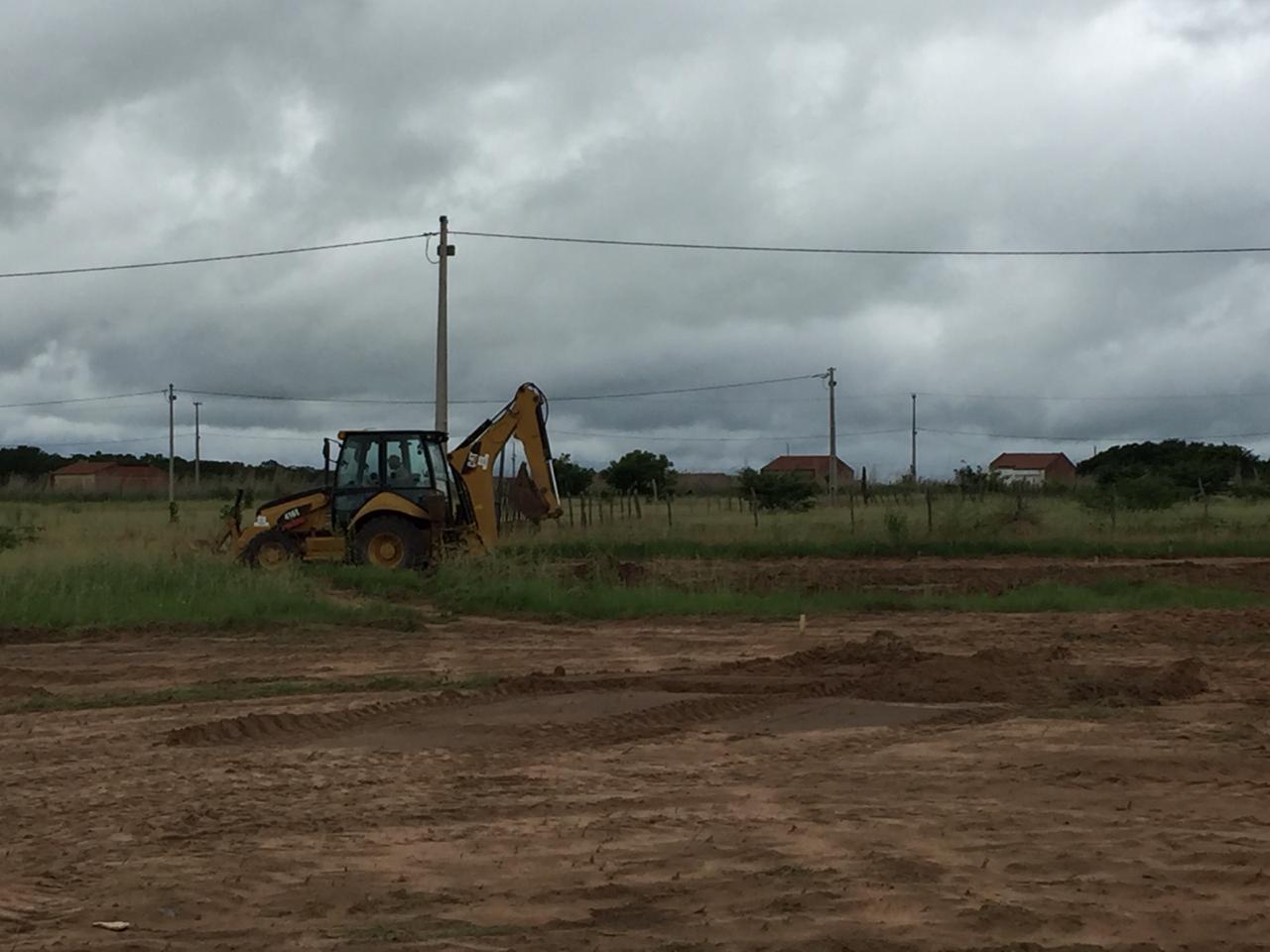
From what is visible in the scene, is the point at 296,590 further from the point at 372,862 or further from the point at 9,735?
the point at 372,862

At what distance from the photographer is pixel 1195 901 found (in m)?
5.99

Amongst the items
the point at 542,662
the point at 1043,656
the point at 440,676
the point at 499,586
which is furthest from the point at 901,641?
the point at 499,586

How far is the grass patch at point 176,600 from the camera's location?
17844 mm

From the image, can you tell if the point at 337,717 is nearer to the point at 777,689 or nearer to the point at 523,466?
the point at 777,689

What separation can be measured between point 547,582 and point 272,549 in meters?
4.73

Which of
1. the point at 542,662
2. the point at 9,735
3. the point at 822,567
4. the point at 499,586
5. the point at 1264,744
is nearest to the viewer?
the point at 1264,744

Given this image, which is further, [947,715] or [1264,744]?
[947,715]

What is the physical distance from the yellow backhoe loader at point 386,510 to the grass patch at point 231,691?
8383 mm

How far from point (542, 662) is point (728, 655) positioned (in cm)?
199

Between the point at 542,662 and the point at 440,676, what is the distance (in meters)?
1.58

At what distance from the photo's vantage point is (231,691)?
12508mm

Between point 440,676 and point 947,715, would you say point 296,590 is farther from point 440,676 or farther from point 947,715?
point 947,715

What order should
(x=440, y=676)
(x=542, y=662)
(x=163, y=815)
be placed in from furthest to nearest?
1. (x=542, y=662)
2. (x=440, y=676)
3. (x=163, y=815)

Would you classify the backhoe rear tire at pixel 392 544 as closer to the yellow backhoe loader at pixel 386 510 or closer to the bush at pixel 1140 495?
the yellow backhoe loader at pixel 386 510
